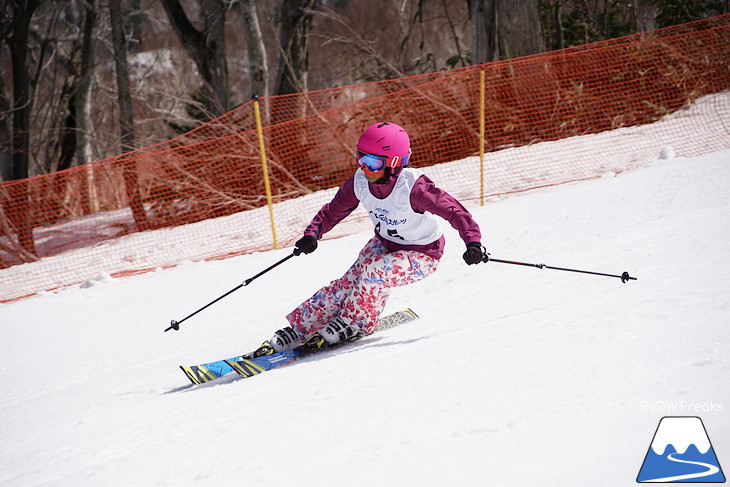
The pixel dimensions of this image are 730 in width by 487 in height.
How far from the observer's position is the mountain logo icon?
97.7 inches

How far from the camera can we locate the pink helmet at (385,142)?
14.2 ft

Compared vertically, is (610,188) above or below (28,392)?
above

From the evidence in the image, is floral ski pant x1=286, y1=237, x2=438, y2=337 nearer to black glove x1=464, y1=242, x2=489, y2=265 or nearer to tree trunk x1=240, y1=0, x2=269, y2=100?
black glove x1=464, y1=242, x2=489, y2=265

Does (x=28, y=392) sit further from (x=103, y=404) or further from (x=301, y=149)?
(x=301, y=149)

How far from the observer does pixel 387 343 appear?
174 inches

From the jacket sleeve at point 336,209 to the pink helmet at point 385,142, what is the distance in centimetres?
42

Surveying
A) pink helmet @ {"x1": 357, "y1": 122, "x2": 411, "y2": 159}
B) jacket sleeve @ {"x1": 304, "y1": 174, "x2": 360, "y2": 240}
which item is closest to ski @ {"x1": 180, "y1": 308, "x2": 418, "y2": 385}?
jacket sleeve @ {"x1": 304, "y1": 174, "x2": 360, "y2": 240}

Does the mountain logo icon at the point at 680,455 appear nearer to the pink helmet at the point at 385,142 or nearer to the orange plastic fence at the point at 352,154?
the pink helmet at the point at 385,142

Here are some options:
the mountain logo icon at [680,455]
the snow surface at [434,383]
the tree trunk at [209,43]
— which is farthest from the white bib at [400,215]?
A: the tree trunk at [209,43]

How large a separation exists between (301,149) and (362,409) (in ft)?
28.4

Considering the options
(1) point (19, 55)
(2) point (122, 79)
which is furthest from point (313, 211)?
(2) point (122, 79)

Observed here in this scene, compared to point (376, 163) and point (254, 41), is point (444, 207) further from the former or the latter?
point (254, 41)

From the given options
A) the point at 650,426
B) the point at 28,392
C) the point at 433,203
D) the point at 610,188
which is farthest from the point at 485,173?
the point at 650,426

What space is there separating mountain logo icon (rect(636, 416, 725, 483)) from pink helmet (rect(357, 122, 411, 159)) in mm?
2237
